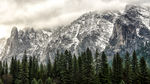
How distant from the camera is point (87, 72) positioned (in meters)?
124

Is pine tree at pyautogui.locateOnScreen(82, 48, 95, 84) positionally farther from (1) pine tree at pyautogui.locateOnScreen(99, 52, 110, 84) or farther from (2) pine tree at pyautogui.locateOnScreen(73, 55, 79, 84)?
(2) pine tree at pyautogui.locateOnScreen(73, 55, 79, 84)

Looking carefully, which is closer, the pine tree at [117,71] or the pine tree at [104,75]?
the pine tree at [104,75]

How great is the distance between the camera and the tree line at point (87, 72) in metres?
119

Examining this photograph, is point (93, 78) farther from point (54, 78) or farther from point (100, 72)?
point (54, 78)

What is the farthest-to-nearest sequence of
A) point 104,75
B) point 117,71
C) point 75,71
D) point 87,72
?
point 75,71 → point 117,71 → point 87,72 → point 104,75

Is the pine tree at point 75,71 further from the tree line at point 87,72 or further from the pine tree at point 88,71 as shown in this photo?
the pine tree at point 88,71

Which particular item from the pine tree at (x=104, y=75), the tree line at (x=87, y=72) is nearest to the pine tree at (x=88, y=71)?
the tree line at (x=87, y=72)

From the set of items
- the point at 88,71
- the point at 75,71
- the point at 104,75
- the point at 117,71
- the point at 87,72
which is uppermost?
the point at 75,71

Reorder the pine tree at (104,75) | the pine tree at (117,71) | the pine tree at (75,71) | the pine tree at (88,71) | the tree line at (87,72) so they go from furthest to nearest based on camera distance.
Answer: the pine tree at (75,71) → the pine tree at (117,71) → the pine tree at (88,71) → the pine tree at (104,75) → the tree line at (87,72)

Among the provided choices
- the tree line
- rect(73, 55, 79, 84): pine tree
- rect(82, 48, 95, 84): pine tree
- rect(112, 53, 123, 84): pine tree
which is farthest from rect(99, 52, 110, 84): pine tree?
rect(73, 55, 79, 84): pine tree

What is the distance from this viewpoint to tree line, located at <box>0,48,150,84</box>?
390 feet

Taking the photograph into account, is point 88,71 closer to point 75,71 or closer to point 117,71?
point 75,71

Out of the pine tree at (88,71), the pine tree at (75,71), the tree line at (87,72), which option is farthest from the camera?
the pine tree at (75,71)

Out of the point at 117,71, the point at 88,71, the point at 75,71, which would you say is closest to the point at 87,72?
the point at 88,71
